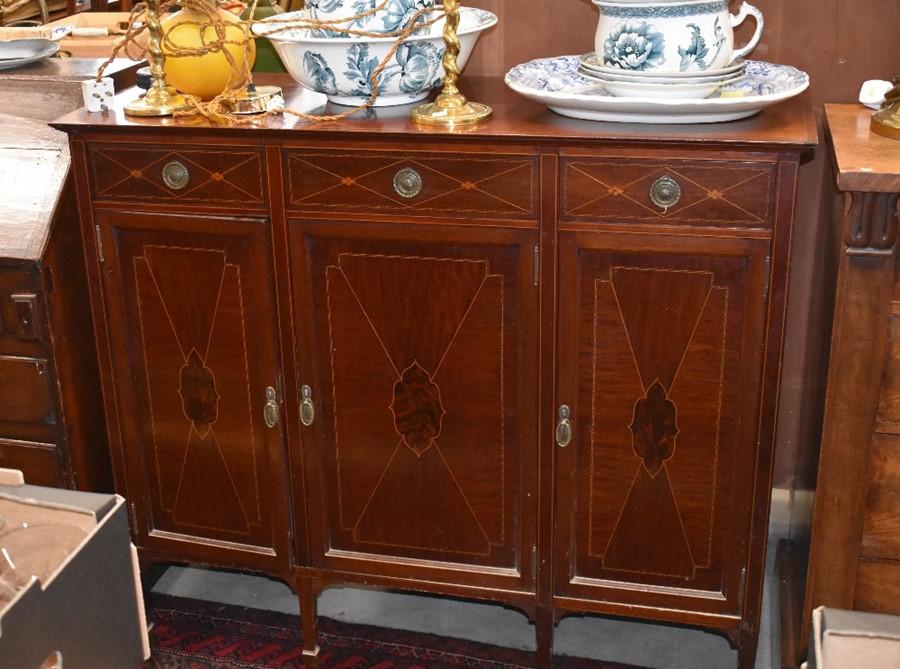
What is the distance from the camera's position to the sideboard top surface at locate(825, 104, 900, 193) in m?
1.46

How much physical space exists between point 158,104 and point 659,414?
984 millimetres

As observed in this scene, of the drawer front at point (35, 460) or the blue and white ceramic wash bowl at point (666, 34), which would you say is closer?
the blue and white ceramic wash bowl at point (666, 34)

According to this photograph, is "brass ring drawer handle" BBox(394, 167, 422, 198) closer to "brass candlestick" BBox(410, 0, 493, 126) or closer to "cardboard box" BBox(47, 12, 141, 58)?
"brass candlestick" BBox(410, 0, 493, 126)

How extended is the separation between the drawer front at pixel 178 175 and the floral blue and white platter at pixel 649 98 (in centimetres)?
46

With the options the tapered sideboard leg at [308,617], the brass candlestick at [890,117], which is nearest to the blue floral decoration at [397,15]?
the brass candlestick at [890,117]

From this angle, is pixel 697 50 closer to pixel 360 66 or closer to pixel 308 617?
pixel 360 66

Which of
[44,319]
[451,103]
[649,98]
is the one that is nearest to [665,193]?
[649,98]

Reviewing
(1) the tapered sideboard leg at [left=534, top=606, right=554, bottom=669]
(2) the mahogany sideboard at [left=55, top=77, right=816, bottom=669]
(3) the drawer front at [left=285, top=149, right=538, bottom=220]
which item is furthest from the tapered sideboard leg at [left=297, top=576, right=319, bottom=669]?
(3) the drawer front at [left=285, top=149, right=538, bottom=220]

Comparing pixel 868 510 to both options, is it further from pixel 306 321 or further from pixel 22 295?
pixel 22 295

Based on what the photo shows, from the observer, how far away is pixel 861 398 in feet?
5.30

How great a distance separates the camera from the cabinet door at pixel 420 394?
1.71 metres

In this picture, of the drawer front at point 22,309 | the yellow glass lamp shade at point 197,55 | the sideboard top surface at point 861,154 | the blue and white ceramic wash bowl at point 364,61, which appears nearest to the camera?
the sideboard top surface at point 861,154

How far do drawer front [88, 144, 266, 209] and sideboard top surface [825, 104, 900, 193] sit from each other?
0.90 metres

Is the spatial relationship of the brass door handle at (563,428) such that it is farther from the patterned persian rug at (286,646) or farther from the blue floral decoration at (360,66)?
the blue floral decoration at (360,66)
